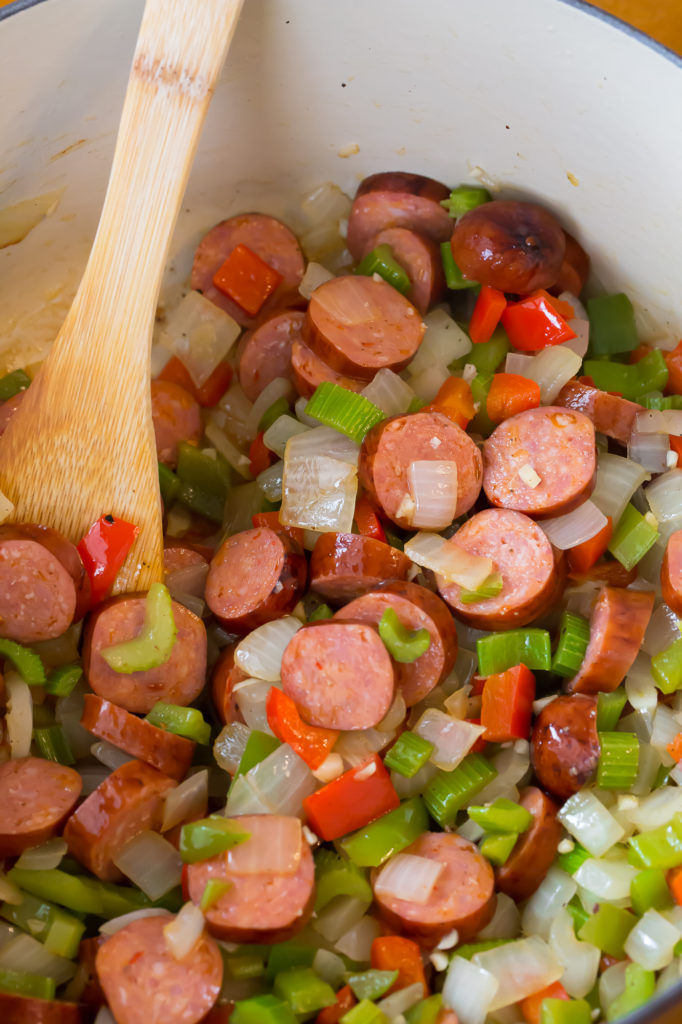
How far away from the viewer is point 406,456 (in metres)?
2.33

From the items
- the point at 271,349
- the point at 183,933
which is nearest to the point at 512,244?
→ the point at 271,349

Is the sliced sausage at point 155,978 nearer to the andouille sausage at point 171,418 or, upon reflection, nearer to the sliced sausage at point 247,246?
the andouille sausage at point 171,418

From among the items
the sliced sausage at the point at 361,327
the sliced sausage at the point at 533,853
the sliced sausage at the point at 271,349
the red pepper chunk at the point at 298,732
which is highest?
the sliced sausage at the point at 361,327

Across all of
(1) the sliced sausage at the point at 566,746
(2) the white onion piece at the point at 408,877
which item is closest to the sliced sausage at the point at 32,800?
(2) the white onion piece at the point at 408,877

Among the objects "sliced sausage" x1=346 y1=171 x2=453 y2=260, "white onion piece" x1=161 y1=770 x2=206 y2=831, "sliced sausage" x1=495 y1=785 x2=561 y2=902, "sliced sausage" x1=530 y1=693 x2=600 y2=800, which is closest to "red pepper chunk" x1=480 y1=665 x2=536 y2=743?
"sliced sausage" x1=530 y1=693 x2=600 y2=800

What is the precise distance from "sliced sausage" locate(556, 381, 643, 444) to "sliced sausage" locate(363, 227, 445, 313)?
0.54 metres

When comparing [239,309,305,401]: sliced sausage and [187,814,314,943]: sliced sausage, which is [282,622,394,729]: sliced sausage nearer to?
[187,814,314,943]: sliced sausage

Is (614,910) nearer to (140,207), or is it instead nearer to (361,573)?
(361,573)

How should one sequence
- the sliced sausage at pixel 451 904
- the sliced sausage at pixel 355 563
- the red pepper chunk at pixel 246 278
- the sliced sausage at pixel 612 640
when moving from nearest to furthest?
the sliced sausage at pixel 451 904
the sliced sausage at pixel 612 640
the sliced sausage at pixel 355 563
the red pepper chunk at pixel 246 278

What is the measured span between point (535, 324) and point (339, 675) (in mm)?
1170

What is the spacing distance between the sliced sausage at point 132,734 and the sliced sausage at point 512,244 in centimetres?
150

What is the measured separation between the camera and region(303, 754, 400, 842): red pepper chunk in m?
2.06

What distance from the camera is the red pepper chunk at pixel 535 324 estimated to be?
259 centimetres

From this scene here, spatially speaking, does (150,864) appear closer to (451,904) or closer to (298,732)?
(298,732)
